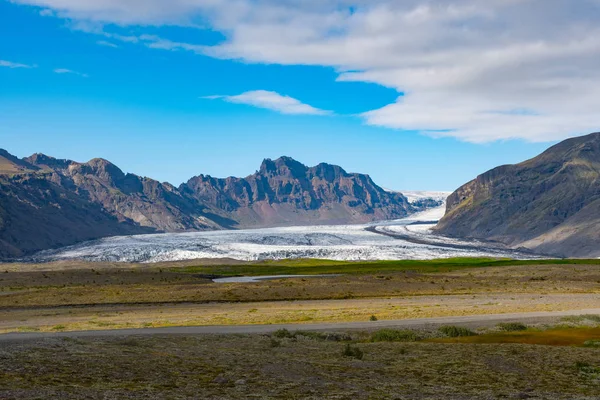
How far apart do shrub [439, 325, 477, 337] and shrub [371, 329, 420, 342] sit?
7.52 ft

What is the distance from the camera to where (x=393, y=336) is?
36406 millimetres

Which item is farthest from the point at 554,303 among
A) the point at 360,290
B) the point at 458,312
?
the point at 360,290

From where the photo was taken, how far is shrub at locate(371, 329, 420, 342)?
36094 mm

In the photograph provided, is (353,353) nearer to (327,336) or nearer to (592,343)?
(327,336)

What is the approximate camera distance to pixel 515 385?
22.8m

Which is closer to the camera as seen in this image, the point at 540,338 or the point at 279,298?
the point at 540,338

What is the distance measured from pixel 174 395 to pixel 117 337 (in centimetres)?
1486

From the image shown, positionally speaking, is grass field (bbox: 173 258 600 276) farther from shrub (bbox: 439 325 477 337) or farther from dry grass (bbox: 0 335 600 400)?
dry grass (bbox: 0 335 600 400)

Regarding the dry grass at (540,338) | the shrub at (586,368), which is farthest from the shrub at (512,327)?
the shrub at (586,368)

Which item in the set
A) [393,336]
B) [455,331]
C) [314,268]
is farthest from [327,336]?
[314,268]

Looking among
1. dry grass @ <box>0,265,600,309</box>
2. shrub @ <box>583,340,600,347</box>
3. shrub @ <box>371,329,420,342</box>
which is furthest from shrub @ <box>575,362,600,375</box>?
dry grass @ <box>0,265,600,309</box>

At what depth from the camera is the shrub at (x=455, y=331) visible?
3831cm

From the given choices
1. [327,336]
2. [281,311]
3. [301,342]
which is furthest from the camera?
[281,311]

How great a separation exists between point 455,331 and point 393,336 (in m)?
4.56
